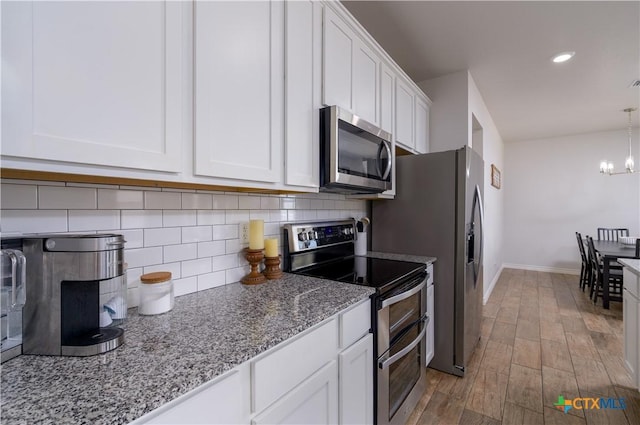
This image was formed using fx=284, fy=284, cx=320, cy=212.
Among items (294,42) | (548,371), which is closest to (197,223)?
(294,42)

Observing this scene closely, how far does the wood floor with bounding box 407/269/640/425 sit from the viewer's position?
5.85ft

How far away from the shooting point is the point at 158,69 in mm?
880

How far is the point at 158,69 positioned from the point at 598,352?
3771mm

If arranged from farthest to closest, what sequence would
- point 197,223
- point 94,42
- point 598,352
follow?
point 598,352, point 197,223, point 94,42

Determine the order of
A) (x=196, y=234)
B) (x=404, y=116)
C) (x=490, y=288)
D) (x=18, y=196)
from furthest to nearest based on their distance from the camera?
(x=490, y=288) → (x=404, y=116) → (x=196, y=234) → (x=18, y=196)

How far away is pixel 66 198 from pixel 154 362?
2.12 feet

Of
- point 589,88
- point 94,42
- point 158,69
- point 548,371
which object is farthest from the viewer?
Answer: point 589,88

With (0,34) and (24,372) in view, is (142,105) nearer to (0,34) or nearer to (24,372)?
(0,34)

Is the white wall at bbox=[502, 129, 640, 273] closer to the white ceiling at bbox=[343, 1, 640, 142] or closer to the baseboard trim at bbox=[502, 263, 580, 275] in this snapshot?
the baseboard trim at bbox=[502, 263, 580, 275]

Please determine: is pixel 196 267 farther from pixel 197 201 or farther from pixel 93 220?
pixel 93 220

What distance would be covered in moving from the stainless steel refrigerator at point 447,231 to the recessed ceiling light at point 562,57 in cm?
144

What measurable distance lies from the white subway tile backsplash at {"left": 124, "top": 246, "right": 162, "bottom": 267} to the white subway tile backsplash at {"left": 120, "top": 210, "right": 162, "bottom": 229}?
9 cm

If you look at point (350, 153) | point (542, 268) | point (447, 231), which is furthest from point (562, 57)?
point (542, 268)

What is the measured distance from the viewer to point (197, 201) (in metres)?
1.33
